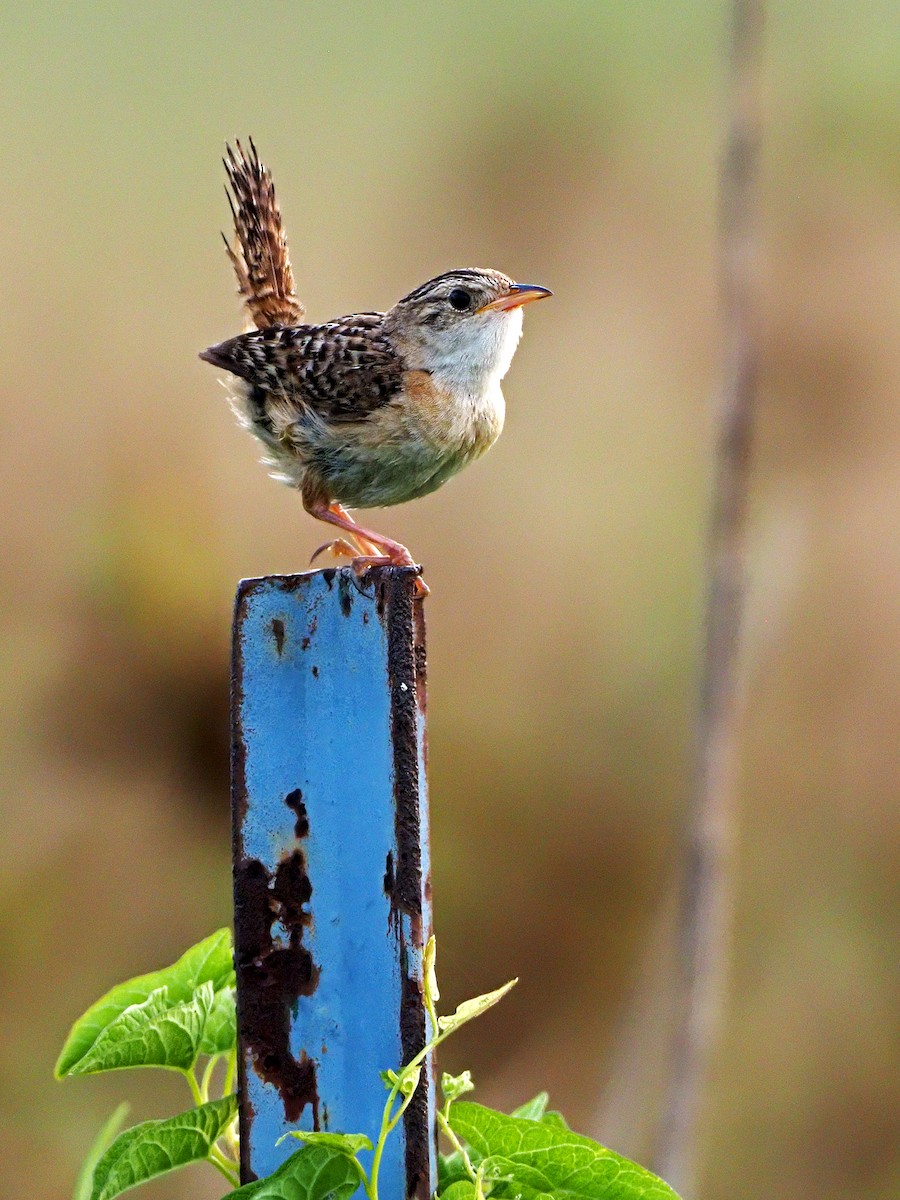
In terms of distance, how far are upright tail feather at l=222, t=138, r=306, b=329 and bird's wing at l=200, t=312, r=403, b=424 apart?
0.55 feet

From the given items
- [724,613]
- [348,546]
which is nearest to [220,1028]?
[348,546]

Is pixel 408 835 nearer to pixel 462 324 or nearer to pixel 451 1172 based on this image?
pixel 451 1172

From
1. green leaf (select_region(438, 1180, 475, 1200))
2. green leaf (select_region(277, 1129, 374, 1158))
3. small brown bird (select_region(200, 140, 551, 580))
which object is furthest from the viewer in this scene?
small brown bird (select_region(200, 140, 551, 580))

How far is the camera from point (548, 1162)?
1119 millimetres

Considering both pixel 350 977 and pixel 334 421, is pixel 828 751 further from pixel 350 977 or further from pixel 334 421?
pixel 350 977

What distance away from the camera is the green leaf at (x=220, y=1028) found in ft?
4.27

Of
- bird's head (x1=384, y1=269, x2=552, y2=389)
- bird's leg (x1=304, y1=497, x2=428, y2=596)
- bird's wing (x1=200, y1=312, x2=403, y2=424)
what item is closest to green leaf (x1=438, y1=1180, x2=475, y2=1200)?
bird's leg (x1=304, y1=497, x2=428, y2=596)

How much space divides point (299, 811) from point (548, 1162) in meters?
0.38

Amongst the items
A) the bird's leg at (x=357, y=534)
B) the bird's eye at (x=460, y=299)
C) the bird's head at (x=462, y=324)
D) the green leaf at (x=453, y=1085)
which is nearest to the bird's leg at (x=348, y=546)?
the bird's leg at (x=357, y=534)

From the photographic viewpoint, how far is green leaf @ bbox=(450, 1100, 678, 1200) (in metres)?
Result: 1.08

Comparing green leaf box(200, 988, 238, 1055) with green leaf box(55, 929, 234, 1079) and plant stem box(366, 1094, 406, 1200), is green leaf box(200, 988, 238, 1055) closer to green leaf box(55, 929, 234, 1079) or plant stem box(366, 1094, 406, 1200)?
green leaf box(55, 929, 234, 1079)

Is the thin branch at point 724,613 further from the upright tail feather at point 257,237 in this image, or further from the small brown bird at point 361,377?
the upright tail feather at point 257,237

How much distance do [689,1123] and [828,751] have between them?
1.57 m

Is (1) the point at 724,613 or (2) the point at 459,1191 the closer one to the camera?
(2) the point at 459,1191
